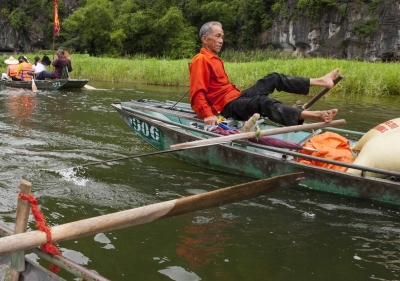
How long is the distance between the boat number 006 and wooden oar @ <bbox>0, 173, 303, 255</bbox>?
3020mm

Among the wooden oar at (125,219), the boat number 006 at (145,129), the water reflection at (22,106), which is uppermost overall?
the wooden oar at (125,219)

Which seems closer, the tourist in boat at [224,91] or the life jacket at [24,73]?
the tourist in boat at [224,91]

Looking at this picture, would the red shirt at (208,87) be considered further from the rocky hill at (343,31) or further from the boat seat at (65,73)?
the rocky hill at (343,31)

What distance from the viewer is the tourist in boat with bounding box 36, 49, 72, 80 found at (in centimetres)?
1344

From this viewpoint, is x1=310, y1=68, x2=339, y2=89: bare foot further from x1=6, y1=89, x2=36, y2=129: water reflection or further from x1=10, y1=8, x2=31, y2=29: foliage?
x1=10, y1=8, x2=31, y2=29: foliage

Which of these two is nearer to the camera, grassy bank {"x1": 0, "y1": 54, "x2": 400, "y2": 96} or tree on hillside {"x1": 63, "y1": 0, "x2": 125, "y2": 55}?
grassy bank {"x1": 0, "y1": 54, "x2": 400, "y2": 96}

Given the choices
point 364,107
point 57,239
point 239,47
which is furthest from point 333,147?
point 239,47

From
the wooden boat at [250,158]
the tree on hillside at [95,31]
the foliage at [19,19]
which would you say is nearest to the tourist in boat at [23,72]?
the wooden boat at [250,158]

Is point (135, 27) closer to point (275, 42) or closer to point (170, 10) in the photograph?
point (170, 10)

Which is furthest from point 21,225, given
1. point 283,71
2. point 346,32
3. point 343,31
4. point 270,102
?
point 343,31

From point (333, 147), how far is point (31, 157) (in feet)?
12.3

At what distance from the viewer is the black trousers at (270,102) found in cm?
461

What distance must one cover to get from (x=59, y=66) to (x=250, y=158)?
10169 mm

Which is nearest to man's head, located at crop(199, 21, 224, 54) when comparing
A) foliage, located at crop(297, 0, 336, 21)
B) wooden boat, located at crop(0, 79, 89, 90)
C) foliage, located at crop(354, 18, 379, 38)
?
wooden boat, located at crop(0, 79, 89, 90)
